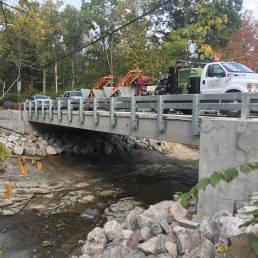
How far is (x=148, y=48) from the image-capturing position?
41.4 meters

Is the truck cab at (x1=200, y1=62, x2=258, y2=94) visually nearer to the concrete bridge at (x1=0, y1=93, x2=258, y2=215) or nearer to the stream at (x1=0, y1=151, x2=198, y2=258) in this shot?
the concrete bridge at (x1=0, y1=93, x2=258, y2=215)

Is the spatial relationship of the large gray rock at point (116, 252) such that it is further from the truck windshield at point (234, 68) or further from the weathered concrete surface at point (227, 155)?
the truck windshield at point (234, 68)

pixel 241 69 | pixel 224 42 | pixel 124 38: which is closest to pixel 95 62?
pixel 124 38

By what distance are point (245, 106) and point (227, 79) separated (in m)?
4.87

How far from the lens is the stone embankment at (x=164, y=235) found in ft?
21.8

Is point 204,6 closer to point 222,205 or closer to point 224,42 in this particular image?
point 224,42

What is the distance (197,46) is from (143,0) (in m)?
8.61

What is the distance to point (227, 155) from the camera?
28.6ft

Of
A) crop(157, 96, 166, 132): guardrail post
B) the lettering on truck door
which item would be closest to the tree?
the lettering on truck door

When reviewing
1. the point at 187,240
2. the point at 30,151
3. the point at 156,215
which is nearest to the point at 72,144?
the point at 30,151

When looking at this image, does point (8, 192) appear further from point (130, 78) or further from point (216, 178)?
point (216, 178)

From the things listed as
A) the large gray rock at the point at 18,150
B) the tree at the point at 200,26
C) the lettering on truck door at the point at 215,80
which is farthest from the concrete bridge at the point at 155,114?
the tree at the point at 200,26

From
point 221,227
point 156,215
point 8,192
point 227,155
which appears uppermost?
point 227,155

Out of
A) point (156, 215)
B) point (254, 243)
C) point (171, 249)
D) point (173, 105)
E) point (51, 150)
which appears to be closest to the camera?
point (254, 243)
